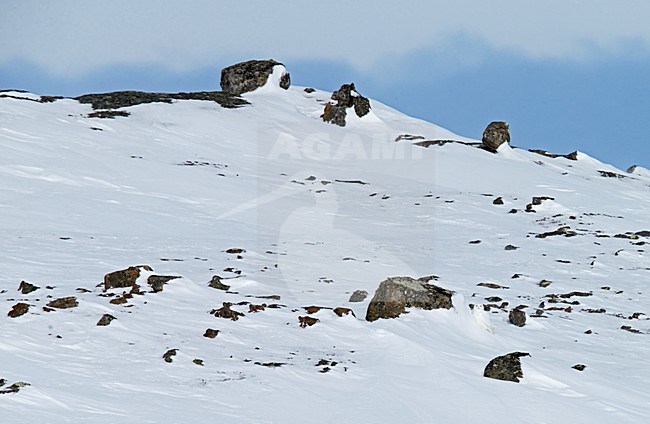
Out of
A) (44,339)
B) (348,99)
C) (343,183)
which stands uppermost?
(348,99)

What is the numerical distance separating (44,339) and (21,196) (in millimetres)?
12584

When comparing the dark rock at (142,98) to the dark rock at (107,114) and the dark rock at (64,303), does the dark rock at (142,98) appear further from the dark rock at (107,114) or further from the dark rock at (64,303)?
the dark rock at (64,303)

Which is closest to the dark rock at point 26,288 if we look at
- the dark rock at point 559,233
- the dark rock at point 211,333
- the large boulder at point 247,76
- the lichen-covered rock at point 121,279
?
the lichen-covered rock at point 121,279

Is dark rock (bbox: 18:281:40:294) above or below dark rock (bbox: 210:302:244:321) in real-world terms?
below

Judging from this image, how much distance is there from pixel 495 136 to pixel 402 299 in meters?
32.3

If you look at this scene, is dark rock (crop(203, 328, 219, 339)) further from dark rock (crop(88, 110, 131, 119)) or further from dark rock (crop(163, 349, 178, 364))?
dark rock (crop(88, 110, 131, 119))

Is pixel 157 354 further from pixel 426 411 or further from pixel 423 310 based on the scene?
pixel 423 310

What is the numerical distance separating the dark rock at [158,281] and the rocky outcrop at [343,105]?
3437 centimetres

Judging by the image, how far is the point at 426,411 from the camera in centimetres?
595

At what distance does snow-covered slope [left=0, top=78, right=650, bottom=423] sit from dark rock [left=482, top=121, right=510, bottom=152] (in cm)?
623

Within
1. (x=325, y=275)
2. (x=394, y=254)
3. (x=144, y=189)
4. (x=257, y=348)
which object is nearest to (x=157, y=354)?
(x=257, y=348)

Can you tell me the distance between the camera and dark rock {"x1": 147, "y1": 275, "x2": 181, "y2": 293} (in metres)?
9.92

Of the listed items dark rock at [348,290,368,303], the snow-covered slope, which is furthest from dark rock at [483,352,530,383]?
dark rock at [348,290,368,303]

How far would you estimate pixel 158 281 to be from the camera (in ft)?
32.9
